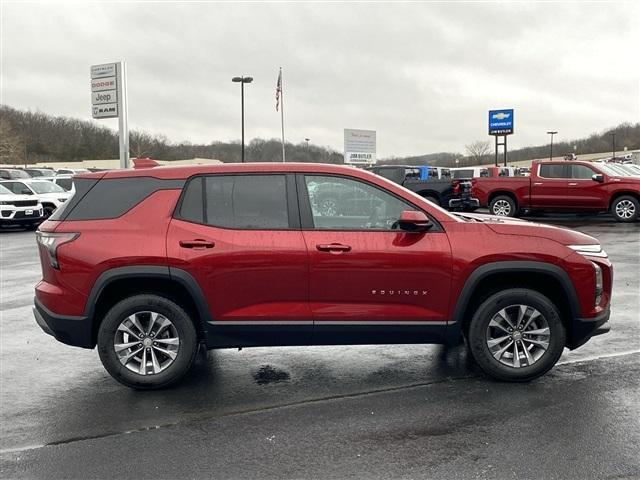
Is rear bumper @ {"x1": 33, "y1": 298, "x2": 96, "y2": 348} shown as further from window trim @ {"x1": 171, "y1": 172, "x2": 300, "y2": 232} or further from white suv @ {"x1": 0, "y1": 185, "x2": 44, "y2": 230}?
white suv @ {"x1": 0, "y1": 185, "x2": 44, "y2": 230}

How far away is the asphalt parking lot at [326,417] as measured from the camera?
11.6ft

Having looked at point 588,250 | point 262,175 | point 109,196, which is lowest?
point 588,250

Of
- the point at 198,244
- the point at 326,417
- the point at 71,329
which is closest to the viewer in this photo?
the point at 326,417

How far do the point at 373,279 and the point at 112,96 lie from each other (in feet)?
68.3

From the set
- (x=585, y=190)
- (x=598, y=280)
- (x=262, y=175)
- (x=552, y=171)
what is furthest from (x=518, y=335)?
(x=552, y=171)

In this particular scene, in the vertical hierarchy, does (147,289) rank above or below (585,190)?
below

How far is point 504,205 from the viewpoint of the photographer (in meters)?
20.2

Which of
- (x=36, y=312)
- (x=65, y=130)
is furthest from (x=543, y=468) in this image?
(x=65, y=130)

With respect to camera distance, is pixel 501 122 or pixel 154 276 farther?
pixel 501 122

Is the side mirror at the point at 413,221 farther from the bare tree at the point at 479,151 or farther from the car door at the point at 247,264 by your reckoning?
the bare tree at the point at 479,151

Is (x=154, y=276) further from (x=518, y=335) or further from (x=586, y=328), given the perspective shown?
(x=586, y=328)

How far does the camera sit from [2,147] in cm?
7712

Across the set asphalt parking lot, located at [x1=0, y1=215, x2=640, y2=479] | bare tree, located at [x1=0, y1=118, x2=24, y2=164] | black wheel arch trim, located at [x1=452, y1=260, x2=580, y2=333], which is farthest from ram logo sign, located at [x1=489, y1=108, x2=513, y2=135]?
bare tree, located at [x1=0, y1=118, x2=24, y2=164]

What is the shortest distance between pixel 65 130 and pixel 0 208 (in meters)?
95.6
